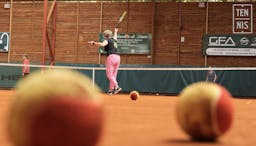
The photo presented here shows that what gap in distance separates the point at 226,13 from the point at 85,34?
24.2ft

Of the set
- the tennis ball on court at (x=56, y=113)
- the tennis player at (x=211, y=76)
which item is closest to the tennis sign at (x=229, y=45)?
the tennis player at (x=211, y=76)

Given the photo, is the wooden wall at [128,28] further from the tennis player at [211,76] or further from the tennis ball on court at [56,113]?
the tennis ball on court at [56,113]

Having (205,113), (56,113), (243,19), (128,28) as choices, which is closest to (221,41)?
(243,19)

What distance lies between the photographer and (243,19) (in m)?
21.6

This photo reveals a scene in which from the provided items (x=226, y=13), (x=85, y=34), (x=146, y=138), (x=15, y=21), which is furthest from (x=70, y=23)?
(x=146, y=138)

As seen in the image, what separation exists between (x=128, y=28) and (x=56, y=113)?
2094 cm

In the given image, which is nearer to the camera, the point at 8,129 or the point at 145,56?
the point at 8,129

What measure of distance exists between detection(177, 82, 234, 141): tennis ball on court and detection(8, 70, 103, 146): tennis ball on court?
3.19ft

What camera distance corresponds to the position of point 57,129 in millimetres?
2156

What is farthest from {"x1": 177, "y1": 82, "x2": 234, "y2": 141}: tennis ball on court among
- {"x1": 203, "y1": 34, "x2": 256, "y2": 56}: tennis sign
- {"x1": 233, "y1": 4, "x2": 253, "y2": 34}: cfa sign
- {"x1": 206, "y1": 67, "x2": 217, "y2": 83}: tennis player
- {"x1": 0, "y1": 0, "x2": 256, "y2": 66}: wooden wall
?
{"x1": 233, "y1": 4, "x2": 253, "y2": 34}: cfa sign

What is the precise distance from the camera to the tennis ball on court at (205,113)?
3100 millimetres

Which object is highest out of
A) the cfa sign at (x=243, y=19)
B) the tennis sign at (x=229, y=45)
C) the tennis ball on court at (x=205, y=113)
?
the cfa sign at (x=243, y=19)

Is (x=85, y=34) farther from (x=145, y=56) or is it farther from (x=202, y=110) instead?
(x=202, y=110)

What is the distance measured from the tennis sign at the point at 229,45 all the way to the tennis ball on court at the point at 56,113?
1981 cm
